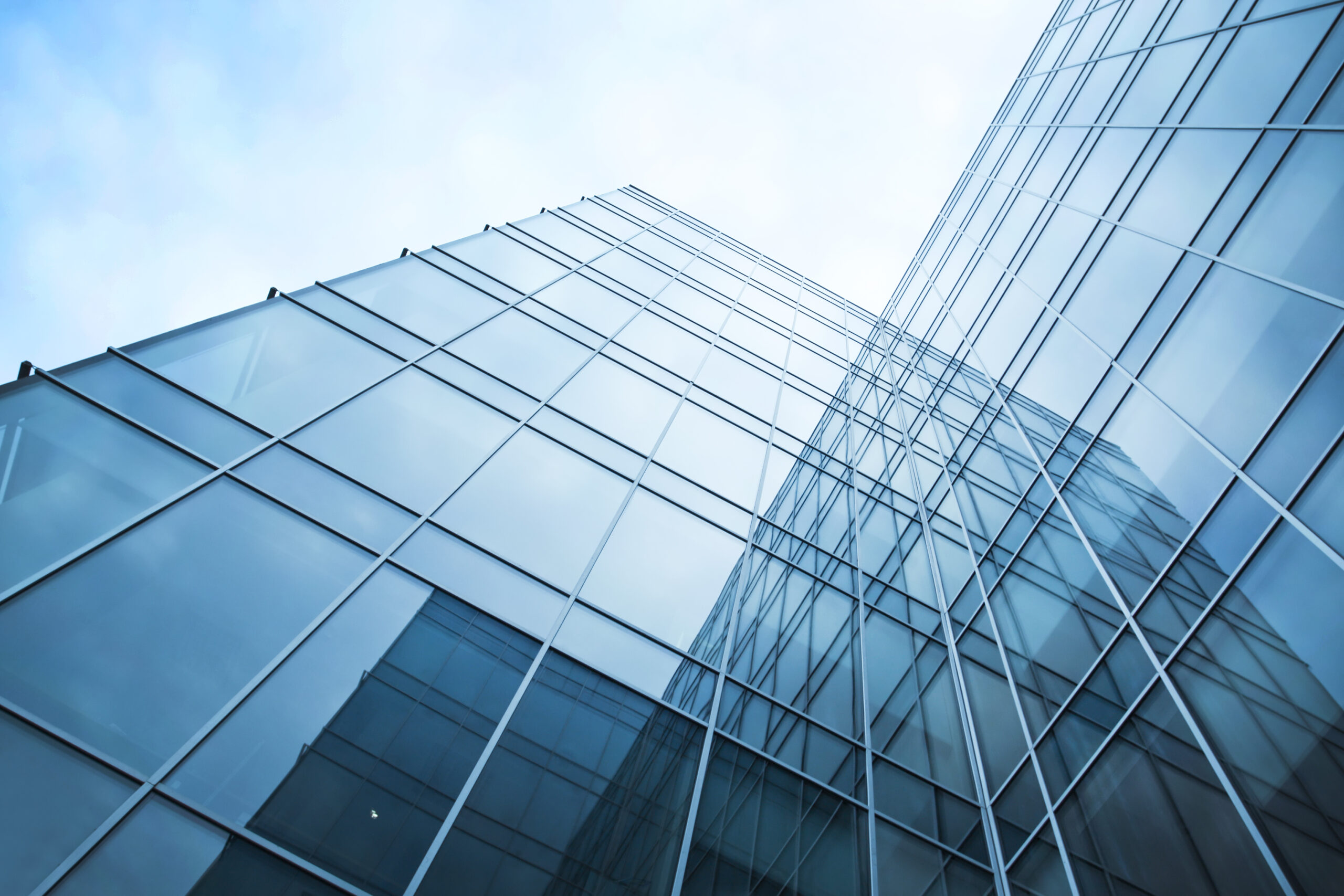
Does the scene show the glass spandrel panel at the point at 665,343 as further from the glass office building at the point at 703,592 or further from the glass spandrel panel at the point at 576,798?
the glass spandrel panel at the point at 576,798

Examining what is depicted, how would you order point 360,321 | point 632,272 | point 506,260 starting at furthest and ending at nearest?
point 632,272 < point 506,260 < point 360,321

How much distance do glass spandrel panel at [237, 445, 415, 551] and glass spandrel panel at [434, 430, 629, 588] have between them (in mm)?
654

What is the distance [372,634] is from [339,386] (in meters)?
4.22

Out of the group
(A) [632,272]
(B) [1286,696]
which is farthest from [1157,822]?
(A) [632,272]

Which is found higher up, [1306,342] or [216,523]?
[1306,342]

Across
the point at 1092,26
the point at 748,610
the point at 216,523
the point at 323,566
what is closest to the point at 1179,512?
the point at 748,610

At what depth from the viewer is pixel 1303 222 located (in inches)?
318

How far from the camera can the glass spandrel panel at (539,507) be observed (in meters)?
9.80

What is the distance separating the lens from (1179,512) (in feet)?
29.1

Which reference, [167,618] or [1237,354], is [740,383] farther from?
[167,618]

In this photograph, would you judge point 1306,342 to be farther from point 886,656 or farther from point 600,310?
point 600,310

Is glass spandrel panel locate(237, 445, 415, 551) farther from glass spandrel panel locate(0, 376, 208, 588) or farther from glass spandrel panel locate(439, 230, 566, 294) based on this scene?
glass spandrel panel locate(439, 230, 566, 294)

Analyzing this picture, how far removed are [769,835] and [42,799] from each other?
666 cm

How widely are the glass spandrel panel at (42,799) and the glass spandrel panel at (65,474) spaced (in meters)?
1.47
